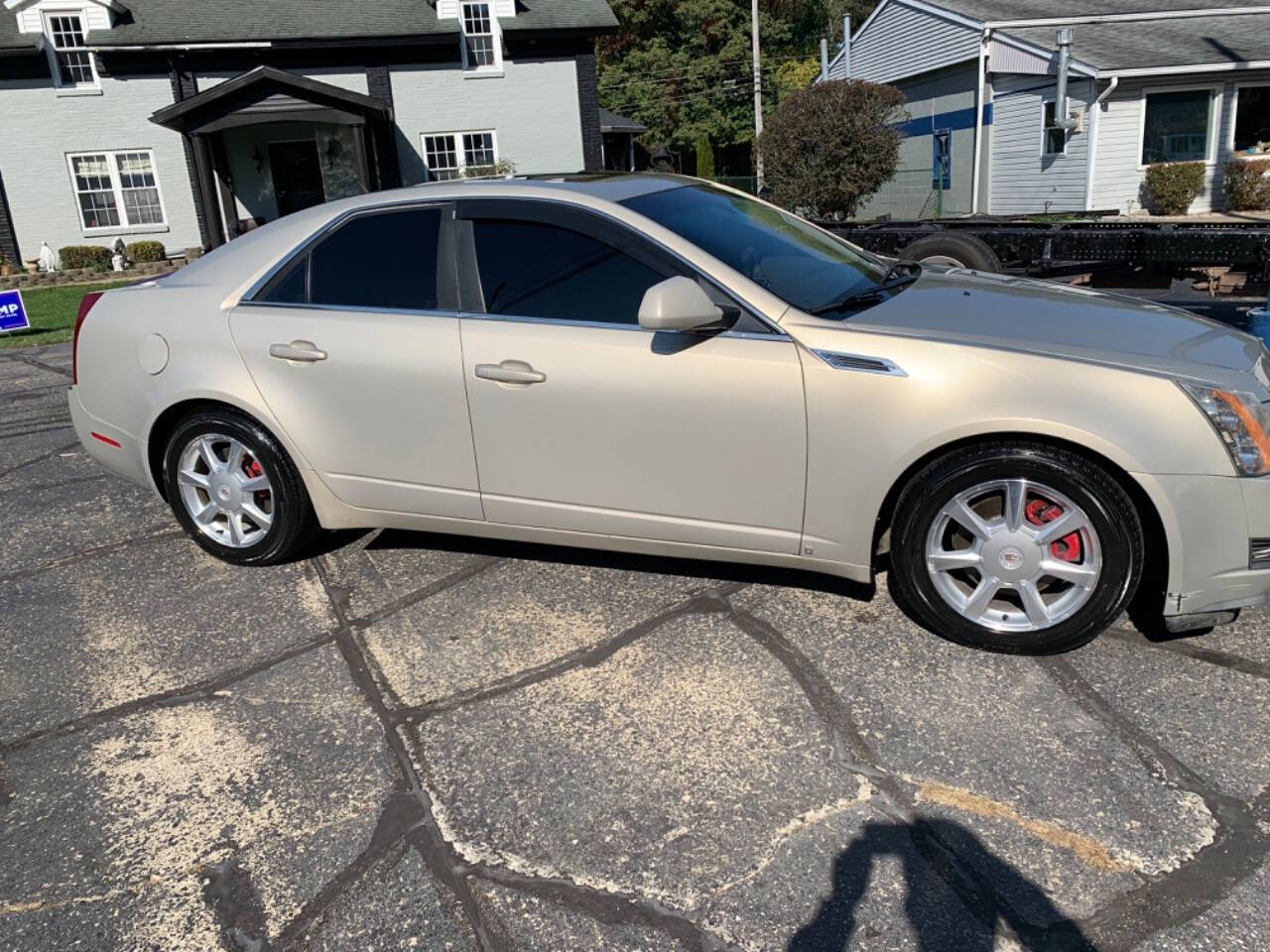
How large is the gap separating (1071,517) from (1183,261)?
554cm

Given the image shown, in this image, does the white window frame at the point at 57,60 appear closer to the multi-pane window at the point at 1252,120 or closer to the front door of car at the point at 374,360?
the front door of car at the point at 374,360

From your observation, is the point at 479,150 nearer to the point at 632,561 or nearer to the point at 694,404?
the point at 632,561

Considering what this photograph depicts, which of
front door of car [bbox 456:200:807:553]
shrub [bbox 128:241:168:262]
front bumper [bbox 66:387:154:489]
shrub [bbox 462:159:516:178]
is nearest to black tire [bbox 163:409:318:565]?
front bumper [bbox 66:387:154:489]

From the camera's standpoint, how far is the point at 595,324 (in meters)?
3.64

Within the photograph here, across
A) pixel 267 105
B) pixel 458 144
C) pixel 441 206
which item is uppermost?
pixel 267 105

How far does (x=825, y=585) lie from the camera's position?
161 inches

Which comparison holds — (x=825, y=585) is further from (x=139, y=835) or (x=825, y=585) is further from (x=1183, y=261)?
(x=1183, y=261)

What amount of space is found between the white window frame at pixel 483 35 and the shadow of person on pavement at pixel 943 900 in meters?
23.3

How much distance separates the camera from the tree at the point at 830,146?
16.9 m

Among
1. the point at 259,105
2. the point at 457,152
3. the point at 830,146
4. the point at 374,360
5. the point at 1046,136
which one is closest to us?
the point at 374,360

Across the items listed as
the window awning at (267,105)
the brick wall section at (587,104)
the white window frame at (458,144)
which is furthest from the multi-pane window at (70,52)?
the brick wall section at (587,104)

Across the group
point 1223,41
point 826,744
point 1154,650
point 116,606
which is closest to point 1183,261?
point 1154,650

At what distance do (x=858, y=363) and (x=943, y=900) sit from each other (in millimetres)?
1663

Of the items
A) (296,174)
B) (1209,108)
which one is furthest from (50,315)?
(1209,108)
